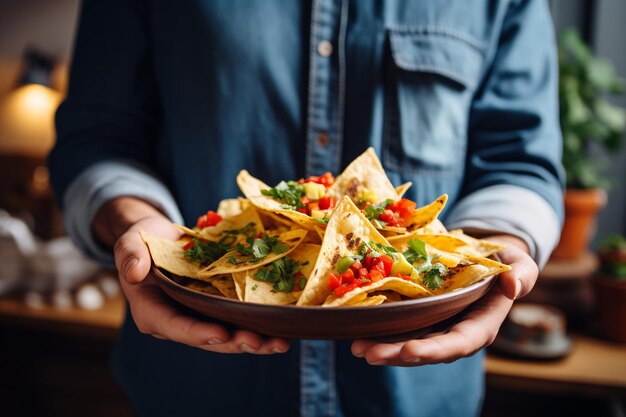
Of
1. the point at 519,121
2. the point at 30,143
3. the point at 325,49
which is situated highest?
the point at 325,49

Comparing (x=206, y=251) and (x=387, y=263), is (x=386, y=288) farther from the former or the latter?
(x=206, y=251)

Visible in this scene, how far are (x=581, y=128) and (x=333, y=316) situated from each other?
5.75 ft

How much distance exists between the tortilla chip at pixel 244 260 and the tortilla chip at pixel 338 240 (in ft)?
0.24

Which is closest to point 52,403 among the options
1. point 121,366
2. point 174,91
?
point 121,366

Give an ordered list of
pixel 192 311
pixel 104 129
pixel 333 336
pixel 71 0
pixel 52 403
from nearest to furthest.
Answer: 1. pixel 333 336
2. pixel 192 311
3. pixel 104 129
4. pixel 52 403
5. pixel 71 0

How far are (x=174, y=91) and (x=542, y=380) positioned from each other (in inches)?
53.1

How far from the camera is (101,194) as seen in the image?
1187 millimetres

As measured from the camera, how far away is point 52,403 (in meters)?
2.56

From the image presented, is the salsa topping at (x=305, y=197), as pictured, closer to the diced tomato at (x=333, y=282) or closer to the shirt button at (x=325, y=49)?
the diced tomato at (x=333, y=282)

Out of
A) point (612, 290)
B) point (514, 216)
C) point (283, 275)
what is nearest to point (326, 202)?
point (283, 275)

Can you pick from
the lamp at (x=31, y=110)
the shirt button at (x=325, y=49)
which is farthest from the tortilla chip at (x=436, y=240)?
the lamp at (x=31, y=110)

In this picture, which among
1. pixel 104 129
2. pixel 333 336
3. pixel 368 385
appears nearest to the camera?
pixel 333 336

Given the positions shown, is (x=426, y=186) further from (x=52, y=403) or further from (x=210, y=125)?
(x=52, y=403)

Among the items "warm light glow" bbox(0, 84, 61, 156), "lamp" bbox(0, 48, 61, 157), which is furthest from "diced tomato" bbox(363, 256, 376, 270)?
"warm light glow" bbox(0, 84, 61, 156)
